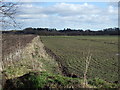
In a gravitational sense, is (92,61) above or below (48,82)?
below

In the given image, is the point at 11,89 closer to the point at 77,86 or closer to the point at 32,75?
the point at 32,75

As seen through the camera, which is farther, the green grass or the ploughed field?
the ploughed field

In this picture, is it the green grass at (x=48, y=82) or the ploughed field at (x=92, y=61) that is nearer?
the green grass at (x=48, y=82)

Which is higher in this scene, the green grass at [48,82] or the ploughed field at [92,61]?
the green grass at [48,82]

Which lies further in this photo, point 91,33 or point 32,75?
point 91,33

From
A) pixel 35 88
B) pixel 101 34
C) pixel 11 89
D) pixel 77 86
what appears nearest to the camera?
pixel 77 86

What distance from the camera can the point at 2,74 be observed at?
9586 millimetres

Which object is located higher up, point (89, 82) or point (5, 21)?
point (5, 21)

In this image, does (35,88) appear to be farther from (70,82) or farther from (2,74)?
(2,74)

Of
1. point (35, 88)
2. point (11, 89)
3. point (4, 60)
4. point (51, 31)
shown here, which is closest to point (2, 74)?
point (11, 89)

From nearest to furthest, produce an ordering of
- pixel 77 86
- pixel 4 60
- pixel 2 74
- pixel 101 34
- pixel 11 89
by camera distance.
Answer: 1. pixel 77 86
2. pixel 11 89
3. pixel 2 74
4. pixel 4 60
5. pixel 101 34

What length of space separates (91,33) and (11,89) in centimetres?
9169

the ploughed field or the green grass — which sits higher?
the green grass

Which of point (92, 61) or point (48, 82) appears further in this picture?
point (92, 61)
